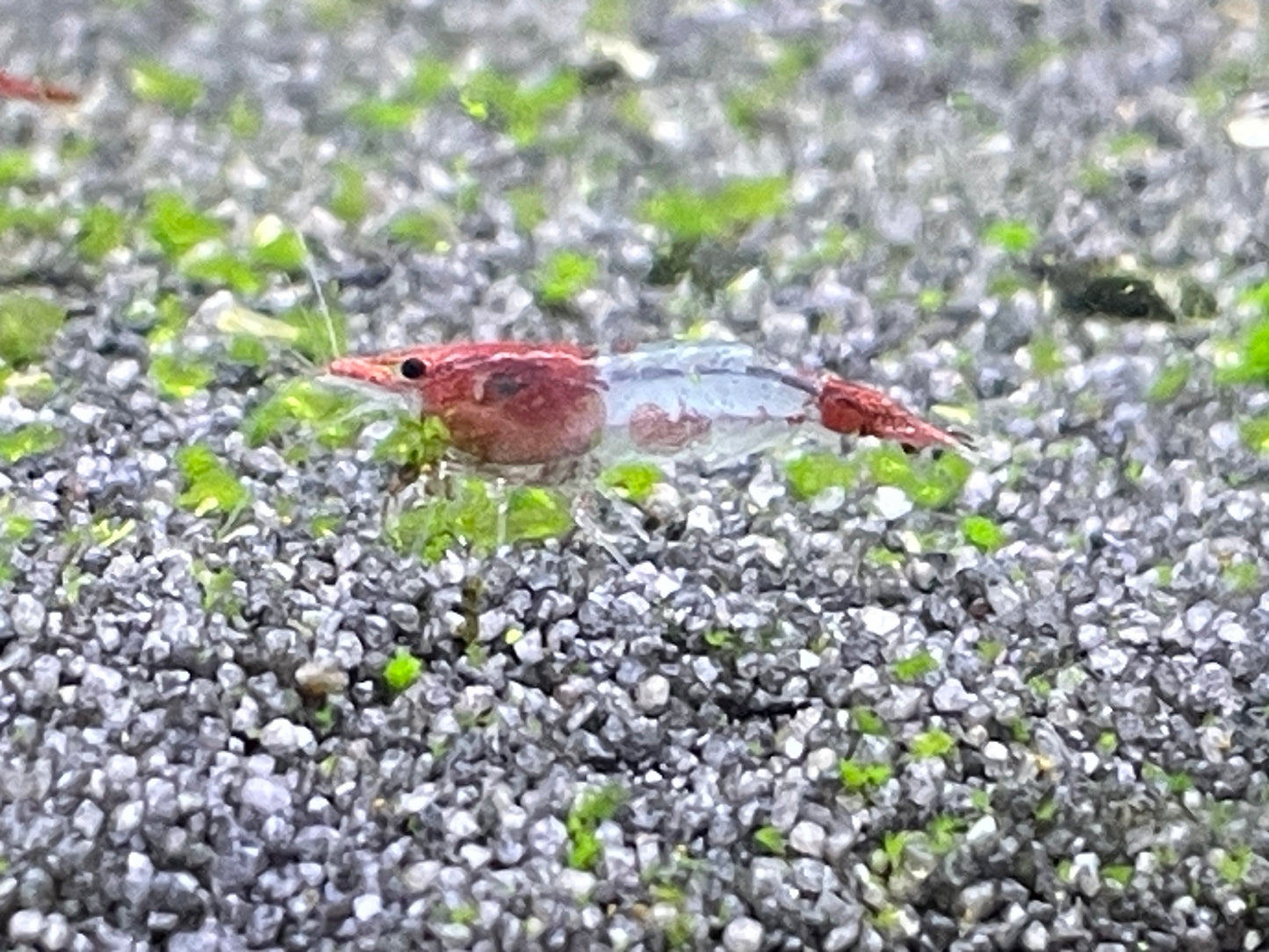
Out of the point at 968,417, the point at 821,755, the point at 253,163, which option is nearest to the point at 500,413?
the point at 821,755

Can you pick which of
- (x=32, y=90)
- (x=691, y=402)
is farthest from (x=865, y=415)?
(x=32, y=90)

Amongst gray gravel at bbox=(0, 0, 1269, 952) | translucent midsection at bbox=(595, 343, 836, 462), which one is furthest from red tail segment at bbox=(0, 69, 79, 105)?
translucent midsection at bbox=(595, 343, 836, 462)

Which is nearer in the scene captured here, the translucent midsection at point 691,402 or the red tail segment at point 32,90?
the translucent midsection at point 691,402

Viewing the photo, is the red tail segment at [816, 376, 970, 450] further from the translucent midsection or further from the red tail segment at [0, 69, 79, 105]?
the red tail segment at [0, 69, 79, 105]

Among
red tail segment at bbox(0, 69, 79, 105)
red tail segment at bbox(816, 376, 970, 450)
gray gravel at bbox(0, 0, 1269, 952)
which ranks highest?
red tail segment at bbox(0, 69, 79, 105)

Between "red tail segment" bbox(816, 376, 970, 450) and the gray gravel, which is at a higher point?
"red tail segment" bbox(816, 376, 970, 450)

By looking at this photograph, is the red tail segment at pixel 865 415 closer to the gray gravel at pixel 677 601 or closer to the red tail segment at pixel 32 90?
the gray gravel at pixel 677 601

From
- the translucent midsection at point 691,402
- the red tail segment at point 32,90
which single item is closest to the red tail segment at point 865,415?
the translucent midsection at point 691,402
